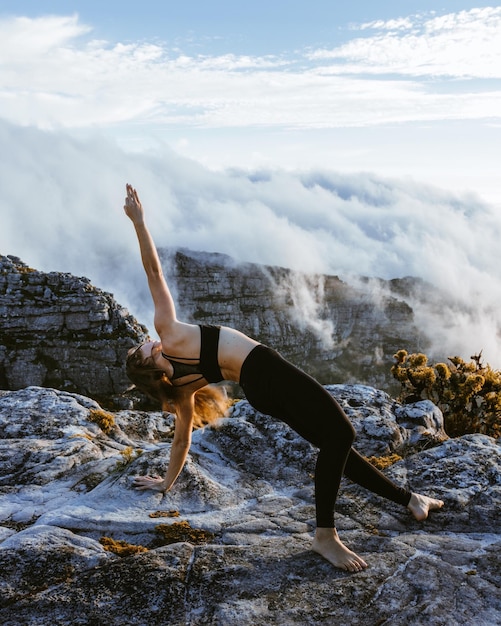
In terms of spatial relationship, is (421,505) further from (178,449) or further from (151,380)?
(151,380)

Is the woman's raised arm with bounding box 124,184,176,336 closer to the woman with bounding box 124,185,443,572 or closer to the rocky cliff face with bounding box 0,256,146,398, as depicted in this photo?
the woman with bounding box 124,185,443,572

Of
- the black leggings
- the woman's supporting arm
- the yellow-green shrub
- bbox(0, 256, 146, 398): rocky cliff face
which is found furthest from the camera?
bbox(0, 256, 146, 398): rocky cliff face

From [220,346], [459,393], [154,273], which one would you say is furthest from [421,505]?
[459,393]

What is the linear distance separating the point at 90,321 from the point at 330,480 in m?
95.7

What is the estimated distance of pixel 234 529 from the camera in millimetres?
6531

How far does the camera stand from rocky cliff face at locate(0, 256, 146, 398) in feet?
303

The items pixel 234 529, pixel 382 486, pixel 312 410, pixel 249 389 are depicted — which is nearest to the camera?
pixel 312 410

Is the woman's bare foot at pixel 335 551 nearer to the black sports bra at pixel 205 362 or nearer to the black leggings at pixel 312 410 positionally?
the black leggings at pixel 312 410

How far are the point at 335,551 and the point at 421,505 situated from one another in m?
1.80

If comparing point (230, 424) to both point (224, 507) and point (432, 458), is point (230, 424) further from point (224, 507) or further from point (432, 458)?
point (432, 458)

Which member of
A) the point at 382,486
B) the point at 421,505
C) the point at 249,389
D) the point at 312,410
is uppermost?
the point at 249,389

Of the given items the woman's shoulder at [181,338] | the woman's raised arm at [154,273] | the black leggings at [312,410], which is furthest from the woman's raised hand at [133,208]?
the black leggings at [312,410]

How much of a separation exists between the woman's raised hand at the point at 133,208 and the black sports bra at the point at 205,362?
1478 mm

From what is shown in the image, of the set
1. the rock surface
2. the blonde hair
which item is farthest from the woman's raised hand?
the rock surface
